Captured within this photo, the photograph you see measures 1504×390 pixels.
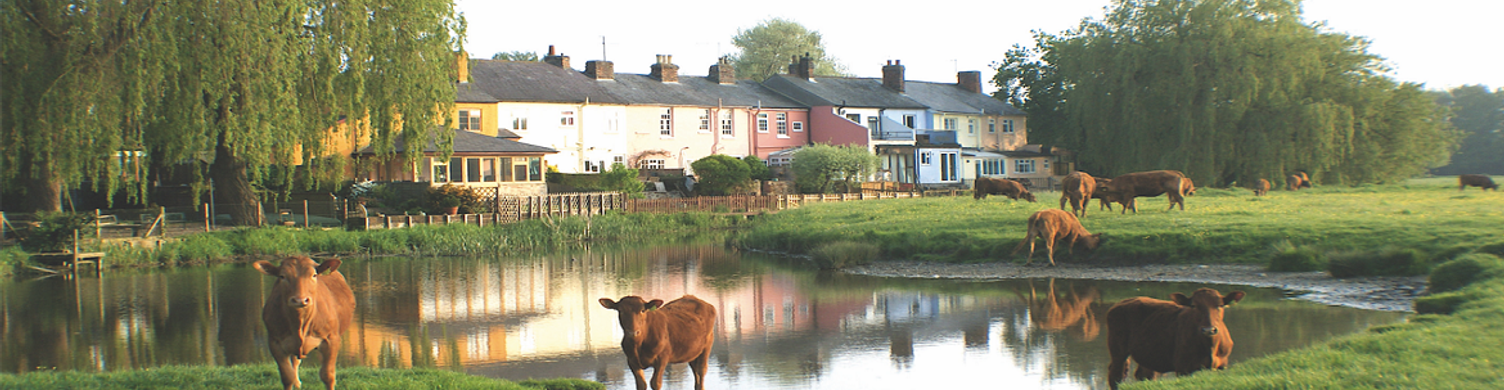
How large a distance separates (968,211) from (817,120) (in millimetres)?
30845

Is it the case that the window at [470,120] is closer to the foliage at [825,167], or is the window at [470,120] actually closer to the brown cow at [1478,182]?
the foliage at [825,167]

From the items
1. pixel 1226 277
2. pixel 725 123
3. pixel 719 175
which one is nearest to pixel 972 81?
pixel 725 123

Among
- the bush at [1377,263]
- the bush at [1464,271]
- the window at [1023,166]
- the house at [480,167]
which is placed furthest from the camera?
the window at [1023,166]

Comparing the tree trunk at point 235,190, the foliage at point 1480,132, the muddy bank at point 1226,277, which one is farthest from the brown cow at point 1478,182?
the foliage at point 1480,132

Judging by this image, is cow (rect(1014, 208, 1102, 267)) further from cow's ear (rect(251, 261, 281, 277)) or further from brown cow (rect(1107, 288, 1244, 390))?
cow's ear (rect(251, 261, 281, 277))

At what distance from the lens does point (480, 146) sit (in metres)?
41.1

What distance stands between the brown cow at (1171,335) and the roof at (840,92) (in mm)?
50766

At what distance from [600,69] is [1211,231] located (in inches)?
1536

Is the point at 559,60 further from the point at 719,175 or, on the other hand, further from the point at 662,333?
the point at 662,333

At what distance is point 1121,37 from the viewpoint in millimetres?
50438

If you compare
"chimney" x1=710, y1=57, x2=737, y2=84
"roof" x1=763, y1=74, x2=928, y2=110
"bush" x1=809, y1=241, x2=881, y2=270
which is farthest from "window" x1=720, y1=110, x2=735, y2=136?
→ "bush" x1=809, y1=241, x2=881, y2=270

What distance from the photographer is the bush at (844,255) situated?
80.0 ft

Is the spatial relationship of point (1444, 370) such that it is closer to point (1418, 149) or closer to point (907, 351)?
point (907, 351)

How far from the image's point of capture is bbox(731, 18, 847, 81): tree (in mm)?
84125
